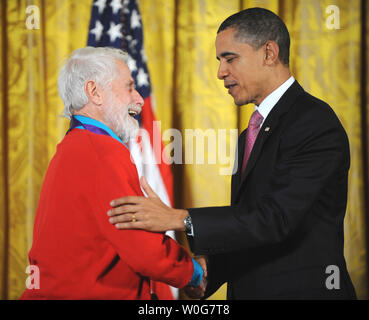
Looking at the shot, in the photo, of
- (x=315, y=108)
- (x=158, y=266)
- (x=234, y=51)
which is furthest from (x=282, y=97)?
(x=158, y=266)

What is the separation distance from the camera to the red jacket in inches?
46.8

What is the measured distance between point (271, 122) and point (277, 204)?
299 mm

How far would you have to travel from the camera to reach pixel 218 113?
2803 mm

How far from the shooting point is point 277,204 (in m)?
1.23

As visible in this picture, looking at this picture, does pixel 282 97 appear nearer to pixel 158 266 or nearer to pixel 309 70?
pixel 158 266

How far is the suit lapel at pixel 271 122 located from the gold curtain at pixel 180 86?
52.8 inches

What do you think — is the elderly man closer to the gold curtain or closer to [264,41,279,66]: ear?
[264,41,279,66]: ear

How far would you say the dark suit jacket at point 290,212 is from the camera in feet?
4.03

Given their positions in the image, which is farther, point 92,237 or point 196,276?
point 196,276
